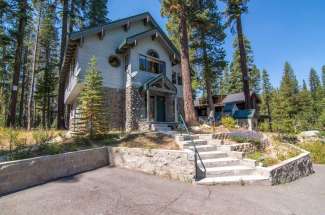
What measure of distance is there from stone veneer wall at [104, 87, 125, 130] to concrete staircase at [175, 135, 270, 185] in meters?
6.18

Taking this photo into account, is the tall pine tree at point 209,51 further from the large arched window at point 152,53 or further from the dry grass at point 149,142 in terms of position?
the dry grass at point 149,142

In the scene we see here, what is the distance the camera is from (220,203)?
418cm

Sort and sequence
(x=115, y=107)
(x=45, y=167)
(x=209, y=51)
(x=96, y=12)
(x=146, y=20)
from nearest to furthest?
1. (x=45, y=167)
2. (x=115, y=107)
3. (x=146, y=20)
4. (x=209, y=51)
5. (x=96, y=12)

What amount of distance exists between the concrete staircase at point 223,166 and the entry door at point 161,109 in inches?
254

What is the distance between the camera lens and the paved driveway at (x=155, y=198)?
12.6 ft

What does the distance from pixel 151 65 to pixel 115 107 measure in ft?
14.1

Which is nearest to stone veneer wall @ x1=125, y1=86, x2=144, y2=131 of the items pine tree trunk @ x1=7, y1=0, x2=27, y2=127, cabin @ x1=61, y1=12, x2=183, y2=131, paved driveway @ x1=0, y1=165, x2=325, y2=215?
cabin @ x1=61, y1=12, x2=183, y2=131

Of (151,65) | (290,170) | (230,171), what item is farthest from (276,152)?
(151,65)

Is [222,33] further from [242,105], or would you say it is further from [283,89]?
[283,89]

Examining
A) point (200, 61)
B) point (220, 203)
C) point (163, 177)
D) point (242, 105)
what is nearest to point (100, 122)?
point (163, 177)

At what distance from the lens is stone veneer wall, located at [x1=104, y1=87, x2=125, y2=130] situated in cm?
1268

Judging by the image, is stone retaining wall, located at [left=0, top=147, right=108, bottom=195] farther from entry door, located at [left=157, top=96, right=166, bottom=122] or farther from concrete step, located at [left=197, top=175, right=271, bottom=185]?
entry door, located at [left=157, top=96, right=166, bottom=122]

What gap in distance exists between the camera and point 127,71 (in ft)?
43.7

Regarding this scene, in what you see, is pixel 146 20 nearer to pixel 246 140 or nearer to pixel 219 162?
pixel 246 140
